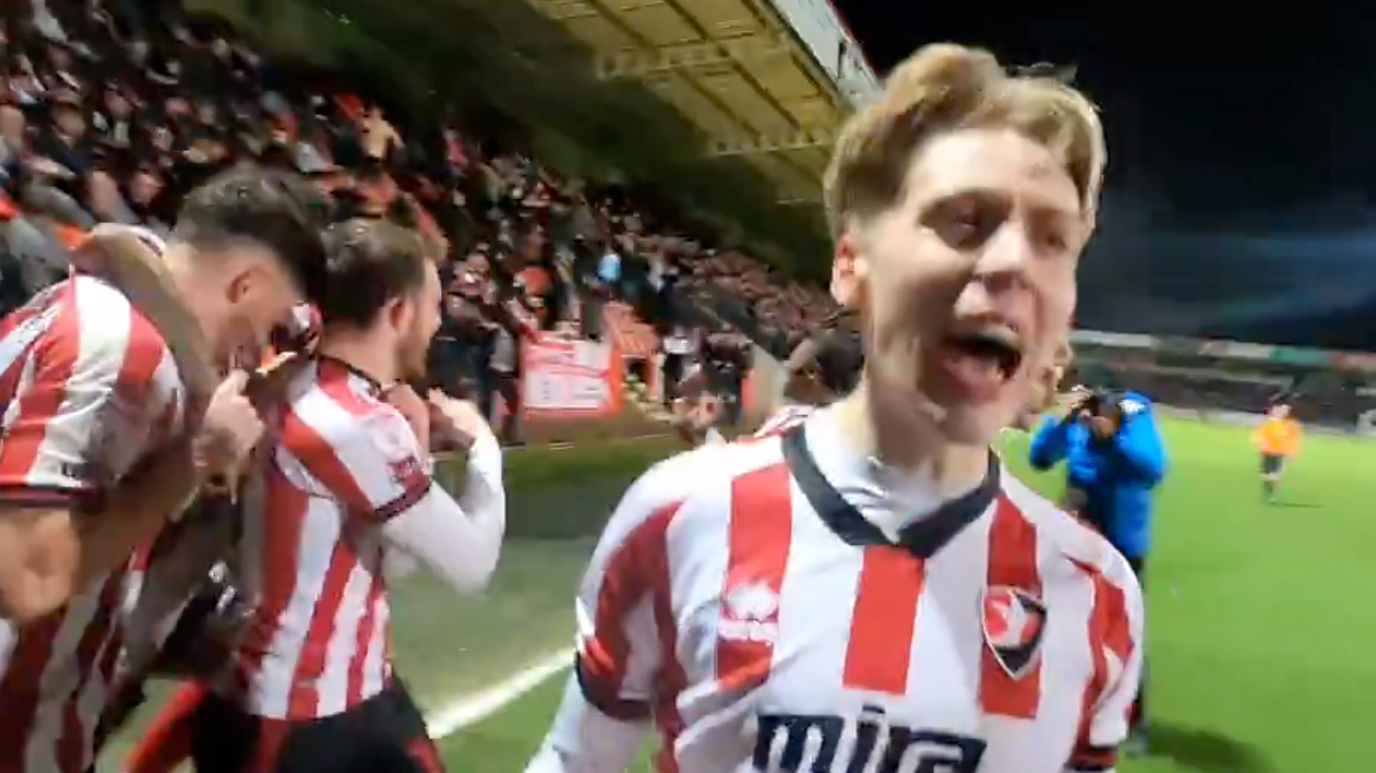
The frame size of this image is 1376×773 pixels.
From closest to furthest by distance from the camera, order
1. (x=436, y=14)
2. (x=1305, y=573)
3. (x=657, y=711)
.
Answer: (x=657, y=711) < (x=1305, y=573) < (x=436, y=14)

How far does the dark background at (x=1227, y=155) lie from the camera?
33.5m

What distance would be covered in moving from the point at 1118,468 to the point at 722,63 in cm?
1326

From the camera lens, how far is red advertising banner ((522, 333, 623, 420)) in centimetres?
1072

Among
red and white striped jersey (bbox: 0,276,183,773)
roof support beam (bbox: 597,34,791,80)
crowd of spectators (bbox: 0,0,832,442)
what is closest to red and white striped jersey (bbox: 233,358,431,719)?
red and white striped jersey (bbox: 0,276,183,773)

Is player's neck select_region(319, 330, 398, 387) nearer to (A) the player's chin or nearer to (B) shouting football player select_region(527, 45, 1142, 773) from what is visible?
(B) shouting football player select_region(527, 45, 1142, 773)

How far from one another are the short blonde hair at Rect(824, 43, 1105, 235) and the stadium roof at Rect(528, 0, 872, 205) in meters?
11.7

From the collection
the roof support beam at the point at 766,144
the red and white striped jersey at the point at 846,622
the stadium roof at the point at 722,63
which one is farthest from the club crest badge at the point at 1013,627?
the roof support beam at the point at 766,144

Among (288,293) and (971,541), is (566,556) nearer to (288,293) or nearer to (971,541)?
(288,293)

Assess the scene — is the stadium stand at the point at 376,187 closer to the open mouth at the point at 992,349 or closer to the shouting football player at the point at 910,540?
the shouting football player at the point at 910,540

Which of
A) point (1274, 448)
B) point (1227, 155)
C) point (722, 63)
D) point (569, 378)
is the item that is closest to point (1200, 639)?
point (569, 378)

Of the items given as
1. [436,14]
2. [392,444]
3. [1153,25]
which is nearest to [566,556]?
[392,444]

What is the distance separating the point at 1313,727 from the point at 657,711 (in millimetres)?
4231

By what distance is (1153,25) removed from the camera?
35156mm

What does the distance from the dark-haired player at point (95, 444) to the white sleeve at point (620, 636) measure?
53cm
